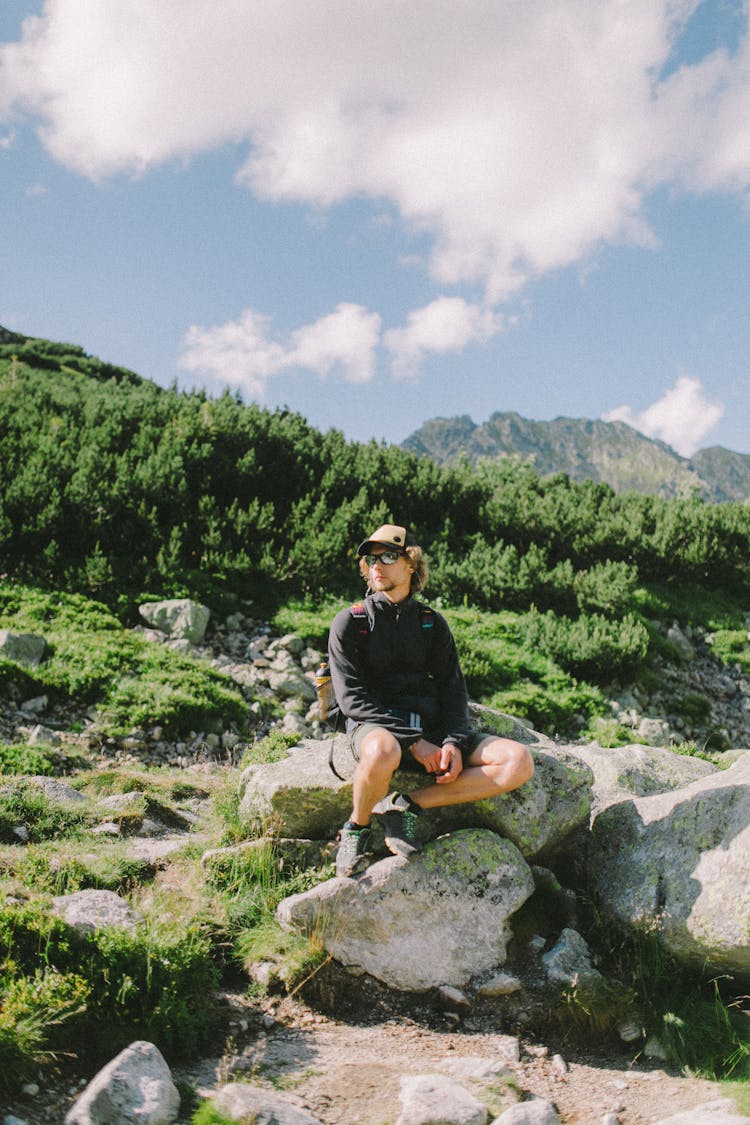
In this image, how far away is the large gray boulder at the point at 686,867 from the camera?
473cm

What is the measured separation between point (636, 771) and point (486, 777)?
2.80 meters

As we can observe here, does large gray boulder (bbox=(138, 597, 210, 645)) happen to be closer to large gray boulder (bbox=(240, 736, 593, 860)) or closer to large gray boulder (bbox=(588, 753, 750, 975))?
large gray boulder (bbox=(240, 736, 593, 860))

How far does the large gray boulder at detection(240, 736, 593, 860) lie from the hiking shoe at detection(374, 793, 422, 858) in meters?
0.36

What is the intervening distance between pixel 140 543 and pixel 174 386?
7848mm

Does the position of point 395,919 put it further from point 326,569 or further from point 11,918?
point 326,569

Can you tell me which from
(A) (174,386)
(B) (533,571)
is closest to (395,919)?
(B) (533,571)

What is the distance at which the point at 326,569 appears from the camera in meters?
13.2

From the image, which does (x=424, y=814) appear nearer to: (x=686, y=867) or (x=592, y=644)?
(x=686, y=867)

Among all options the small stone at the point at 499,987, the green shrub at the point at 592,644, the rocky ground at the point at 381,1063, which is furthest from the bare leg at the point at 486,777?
the green shrub at the point at 592,644

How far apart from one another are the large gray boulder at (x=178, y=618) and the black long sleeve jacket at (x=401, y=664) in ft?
19.5

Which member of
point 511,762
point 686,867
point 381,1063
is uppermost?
point 511,762

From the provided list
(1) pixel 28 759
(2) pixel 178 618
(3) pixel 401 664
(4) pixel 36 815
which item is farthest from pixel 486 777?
(2) pixel 178 618

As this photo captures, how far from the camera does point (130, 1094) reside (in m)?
3.30

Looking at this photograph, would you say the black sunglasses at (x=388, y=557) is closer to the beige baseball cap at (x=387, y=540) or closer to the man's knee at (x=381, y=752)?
the beige baseball cap at (x=387, y=540)
